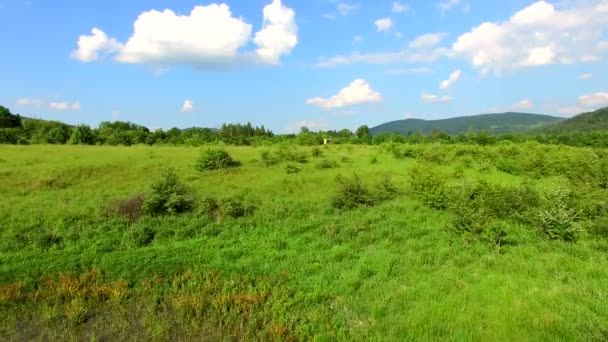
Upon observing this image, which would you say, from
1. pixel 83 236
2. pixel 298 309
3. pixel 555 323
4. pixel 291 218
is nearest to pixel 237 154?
pixel 291 218

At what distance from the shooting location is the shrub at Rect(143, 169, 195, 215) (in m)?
15.9

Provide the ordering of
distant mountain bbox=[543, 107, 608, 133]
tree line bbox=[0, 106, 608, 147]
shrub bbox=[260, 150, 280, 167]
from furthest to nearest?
distant mountain bbox=[543, 107, 608, 133], tree line bbox=[0, 106, 608, 147], shrub bbox=[260, 150, 280, 167]

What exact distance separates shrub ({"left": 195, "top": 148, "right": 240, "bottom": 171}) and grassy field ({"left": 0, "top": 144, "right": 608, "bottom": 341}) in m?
6.35

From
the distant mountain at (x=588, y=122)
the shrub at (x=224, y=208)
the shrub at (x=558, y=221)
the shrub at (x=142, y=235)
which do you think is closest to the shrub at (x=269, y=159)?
the shrub at (x=224, y=208)

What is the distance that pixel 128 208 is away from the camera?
52.2 feet

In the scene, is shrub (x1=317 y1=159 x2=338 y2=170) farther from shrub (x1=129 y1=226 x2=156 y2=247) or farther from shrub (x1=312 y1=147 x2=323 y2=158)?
shrub (x1=129 y1=226 x2=156 y2=247)

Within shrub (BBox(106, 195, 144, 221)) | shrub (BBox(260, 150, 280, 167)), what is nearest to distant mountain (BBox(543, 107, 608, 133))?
shrub (BBox(260, 150, 280, 167))

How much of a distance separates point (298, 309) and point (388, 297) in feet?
6.26

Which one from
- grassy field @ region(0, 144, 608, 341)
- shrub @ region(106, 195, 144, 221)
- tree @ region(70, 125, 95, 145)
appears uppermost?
tree @ region(70, 125, 95, 145)

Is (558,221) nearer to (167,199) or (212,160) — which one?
(167,199)

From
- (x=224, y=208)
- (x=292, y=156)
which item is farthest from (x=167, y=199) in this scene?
(x=292, y=156)

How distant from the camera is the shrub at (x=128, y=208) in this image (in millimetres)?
15383

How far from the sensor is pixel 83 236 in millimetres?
12945

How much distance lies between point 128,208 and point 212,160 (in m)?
12.8
